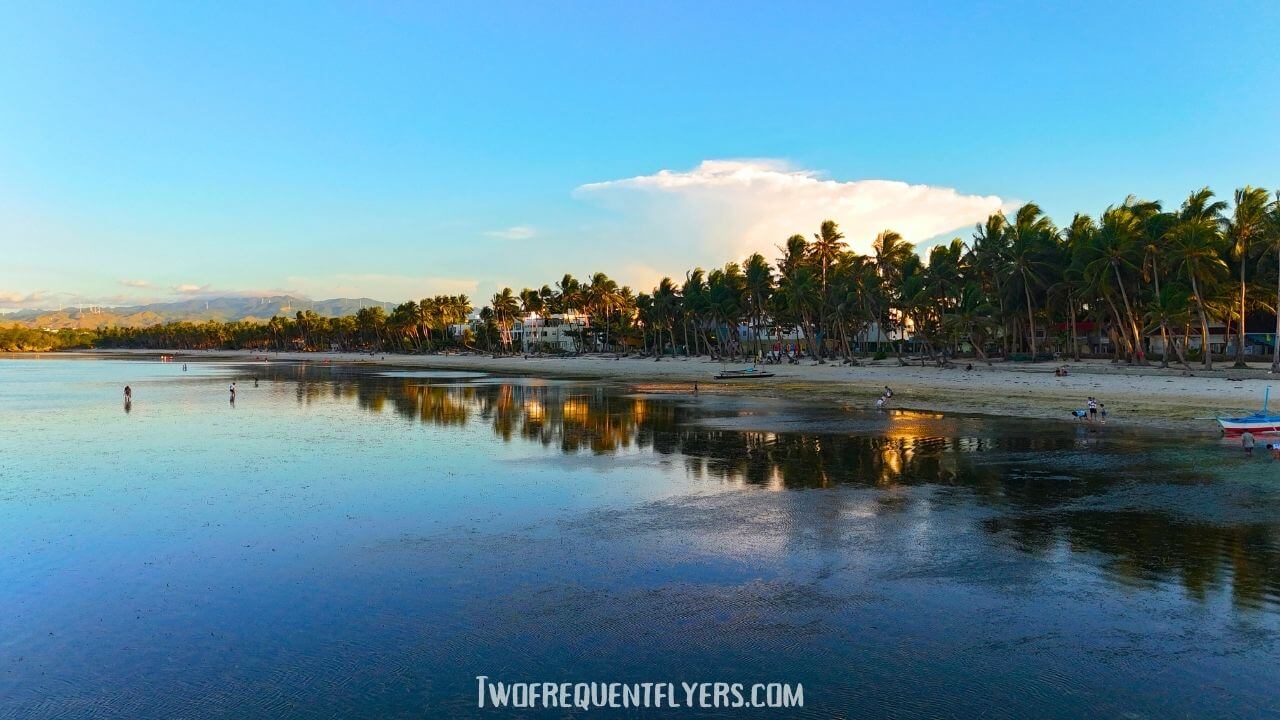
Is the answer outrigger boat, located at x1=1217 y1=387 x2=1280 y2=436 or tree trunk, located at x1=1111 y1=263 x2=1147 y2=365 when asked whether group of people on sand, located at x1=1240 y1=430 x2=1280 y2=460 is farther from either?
tree trunk, located at x1=1111 y1=263 x2=1147 y2=365

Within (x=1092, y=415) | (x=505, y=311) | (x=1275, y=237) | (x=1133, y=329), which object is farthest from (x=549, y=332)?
(x=1092, y=415)

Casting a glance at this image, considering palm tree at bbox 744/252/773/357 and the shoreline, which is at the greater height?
palm tree at bbox 744/252/773/357

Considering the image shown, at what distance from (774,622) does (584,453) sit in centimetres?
1511

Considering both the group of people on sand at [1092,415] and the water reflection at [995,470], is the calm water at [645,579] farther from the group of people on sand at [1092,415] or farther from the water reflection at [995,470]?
the group of people on sand at [1092,415]

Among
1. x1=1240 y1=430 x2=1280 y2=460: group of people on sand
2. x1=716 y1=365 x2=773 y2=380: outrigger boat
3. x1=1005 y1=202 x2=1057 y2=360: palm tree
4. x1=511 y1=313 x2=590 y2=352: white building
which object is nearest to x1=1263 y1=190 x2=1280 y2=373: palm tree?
x1=1005 y1=202 x2=1057 y2=360: palm tree

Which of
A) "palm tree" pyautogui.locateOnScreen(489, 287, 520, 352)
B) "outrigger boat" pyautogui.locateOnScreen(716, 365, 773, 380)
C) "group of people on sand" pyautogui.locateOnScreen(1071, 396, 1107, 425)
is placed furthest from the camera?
"palm tree" pyautogui.locateOnScreen(489, 287, 520, 352)

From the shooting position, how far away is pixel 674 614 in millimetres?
9539

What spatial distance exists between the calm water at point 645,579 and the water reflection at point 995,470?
12 centimetres

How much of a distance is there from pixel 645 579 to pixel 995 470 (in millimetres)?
13424

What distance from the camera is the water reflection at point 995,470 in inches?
465

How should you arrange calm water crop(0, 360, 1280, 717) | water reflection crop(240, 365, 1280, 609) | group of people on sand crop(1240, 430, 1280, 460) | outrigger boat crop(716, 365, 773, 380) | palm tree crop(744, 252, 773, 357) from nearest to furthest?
calm water crop(0, 360, 1280, 717), water reflection crop(240, 365, 1280, 609), group of people on sand crop(1240, 430, 1280, 460), outrigger boat crop(716, 365, 773, 380), palm tree crop(744, 252, 773, 357)

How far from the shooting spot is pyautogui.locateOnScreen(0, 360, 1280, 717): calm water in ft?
25.2

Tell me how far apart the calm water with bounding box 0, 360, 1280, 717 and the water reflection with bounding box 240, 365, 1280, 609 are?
0.12m

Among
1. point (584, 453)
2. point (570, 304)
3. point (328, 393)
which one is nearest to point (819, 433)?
Result: point (584, 453)
